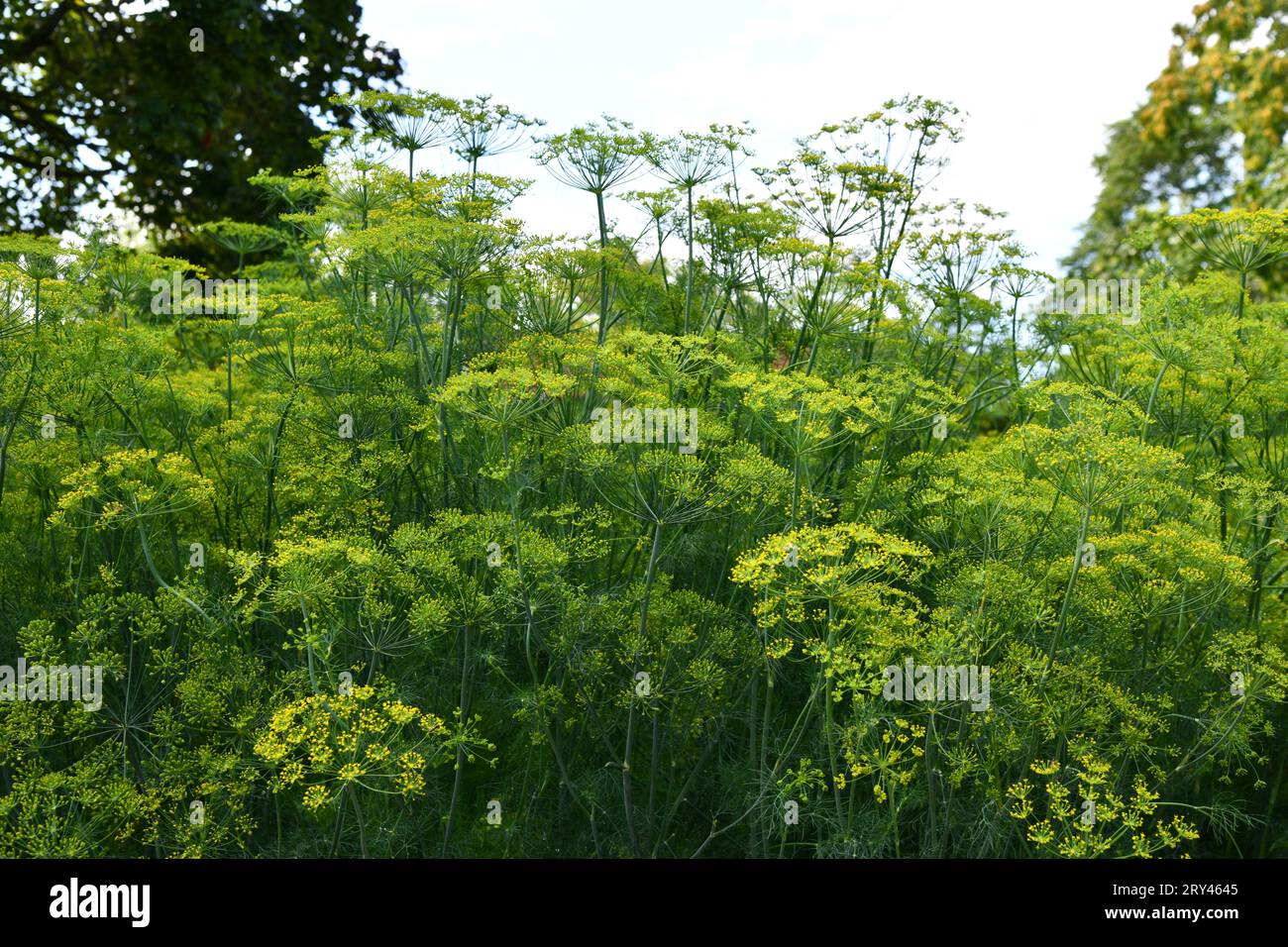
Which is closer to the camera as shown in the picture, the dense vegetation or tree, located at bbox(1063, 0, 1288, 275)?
the dense vegetation

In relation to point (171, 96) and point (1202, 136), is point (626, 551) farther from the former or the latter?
point (1202, 136)

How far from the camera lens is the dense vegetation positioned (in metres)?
6.01

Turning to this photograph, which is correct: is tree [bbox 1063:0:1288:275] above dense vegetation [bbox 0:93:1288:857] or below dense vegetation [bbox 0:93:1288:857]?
above

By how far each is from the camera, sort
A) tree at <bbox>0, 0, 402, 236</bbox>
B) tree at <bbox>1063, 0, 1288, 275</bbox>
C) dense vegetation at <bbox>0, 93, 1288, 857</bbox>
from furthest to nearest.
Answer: tree at <bbox>1063, 0, 1288, 275</bbox>, tree at <bbox>0, 0, 402, 236</bbox>, dense vegetation at <bbox>0, 93, 1288, 857</bbox>

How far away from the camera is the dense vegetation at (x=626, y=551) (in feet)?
19.7

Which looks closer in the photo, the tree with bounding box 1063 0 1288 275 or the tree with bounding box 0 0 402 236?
the tree with bounding box 0 0 402 236

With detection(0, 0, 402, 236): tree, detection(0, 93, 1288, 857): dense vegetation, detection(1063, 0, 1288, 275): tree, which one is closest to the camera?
detection(0, 93, 1288, 857): dense vegetation

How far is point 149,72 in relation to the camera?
1664 cm

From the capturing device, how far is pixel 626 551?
7715mm

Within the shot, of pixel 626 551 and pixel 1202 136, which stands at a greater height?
pixel 1202 136

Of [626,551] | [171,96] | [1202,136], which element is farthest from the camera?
[1202,136]

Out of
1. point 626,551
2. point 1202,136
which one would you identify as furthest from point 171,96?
point 1202,136

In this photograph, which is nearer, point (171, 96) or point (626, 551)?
point (626, 551)

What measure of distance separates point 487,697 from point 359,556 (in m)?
→ 1.87
